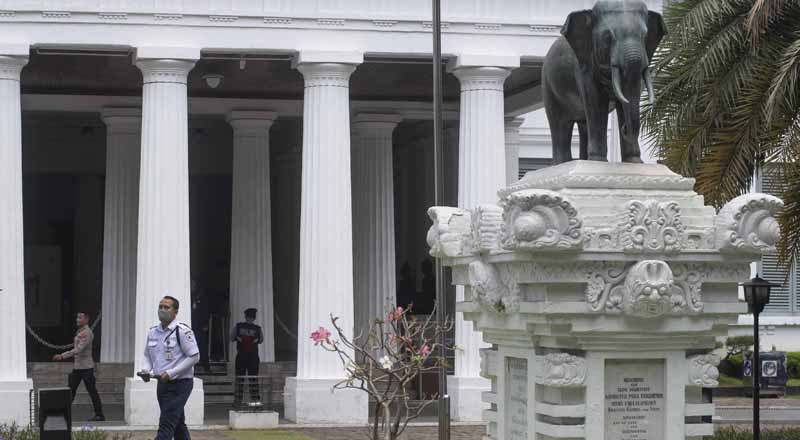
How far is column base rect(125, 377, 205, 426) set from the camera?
25.9 meters

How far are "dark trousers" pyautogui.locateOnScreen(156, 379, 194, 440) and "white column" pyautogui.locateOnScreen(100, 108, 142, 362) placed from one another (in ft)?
50.3

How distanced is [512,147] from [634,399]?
77.2ft

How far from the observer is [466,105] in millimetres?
27594

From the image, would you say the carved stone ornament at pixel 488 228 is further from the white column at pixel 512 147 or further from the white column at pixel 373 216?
the white column at pixel 512 147

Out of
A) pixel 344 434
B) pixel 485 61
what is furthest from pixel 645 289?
pixel 485 61

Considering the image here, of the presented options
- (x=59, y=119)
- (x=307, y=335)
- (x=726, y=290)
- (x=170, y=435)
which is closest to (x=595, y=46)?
(x=726, y=290)

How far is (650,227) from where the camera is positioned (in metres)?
9.91

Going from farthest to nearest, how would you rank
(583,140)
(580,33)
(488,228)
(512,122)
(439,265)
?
(512,122), (439,265), (583,140), (580,33), (488,228)

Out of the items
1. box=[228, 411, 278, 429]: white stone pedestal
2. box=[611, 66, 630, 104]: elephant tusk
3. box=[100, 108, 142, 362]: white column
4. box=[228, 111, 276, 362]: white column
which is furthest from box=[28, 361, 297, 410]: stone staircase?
box=[611, 66, 630, 104]: elephant tusk

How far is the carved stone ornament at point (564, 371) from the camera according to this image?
10.0 m

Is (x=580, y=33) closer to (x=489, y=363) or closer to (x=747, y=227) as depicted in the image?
(x=747, y=227)

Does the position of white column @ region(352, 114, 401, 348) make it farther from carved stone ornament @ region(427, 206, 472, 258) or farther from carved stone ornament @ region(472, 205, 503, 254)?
carved stone ornament @ region(472, 205, 503, 254)

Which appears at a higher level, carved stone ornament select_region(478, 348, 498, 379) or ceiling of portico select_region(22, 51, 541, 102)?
ceiling of portico select_region(22, 51, 541, 102)

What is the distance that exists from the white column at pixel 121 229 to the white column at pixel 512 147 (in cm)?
769
